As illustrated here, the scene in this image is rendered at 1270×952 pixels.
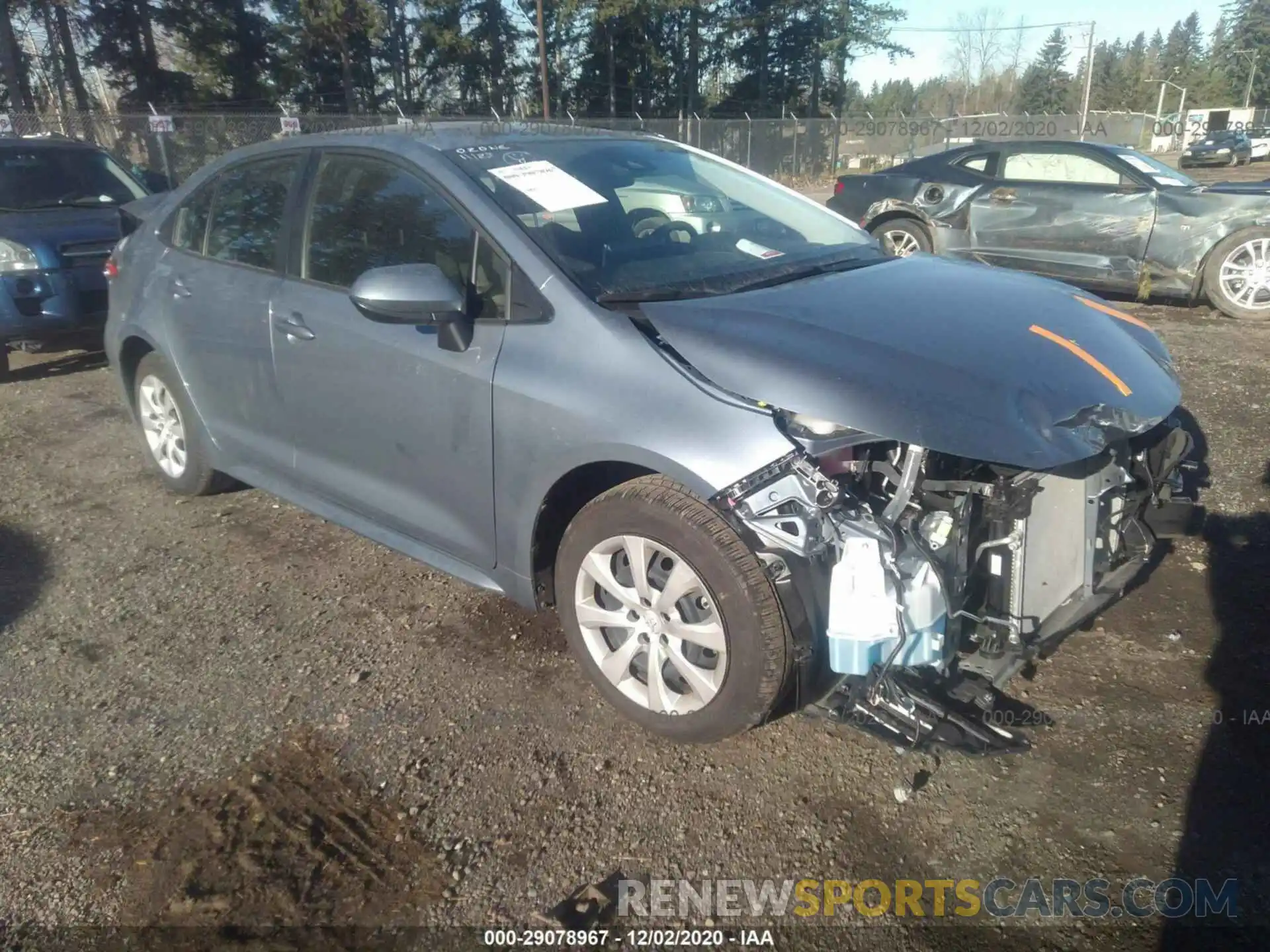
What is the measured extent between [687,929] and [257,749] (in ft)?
4.73

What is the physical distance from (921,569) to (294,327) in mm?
2418

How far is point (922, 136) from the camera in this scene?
124 feet

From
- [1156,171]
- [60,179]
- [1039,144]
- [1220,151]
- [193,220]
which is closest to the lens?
[193,220]

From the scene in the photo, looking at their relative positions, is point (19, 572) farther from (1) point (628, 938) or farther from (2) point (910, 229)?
(2) point (910, 229)

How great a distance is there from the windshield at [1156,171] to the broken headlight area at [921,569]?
20.9 feet

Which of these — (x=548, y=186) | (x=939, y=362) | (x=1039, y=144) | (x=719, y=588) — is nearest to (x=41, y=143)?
(x=548, y=186)

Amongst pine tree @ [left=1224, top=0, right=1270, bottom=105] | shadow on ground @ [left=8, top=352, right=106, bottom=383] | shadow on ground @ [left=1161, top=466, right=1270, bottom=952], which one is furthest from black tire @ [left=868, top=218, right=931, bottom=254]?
pine tree @ [left=1224, top=0, right=1270, bottom=105]

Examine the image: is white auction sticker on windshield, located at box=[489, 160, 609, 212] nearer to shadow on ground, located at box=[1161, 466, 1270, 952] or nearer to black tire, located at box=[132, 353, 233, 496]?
black tire, located at box=[132, 353, 233, 496]

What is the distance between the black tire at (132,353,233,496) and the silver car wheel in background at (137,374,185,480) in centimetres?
2

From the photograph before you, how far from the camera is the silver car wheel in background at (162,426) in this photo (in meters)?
4.51

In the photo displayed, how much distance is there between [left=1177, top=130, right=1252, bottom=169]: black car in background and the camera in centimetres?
3644

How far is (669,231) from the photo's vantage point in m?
3.23

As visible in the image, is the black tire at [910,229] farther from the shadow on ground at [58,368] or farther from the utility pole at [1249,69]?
the utility pole at [1249,69]

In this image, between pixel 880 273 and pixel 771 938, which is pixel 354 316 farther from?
pixel 771 938
